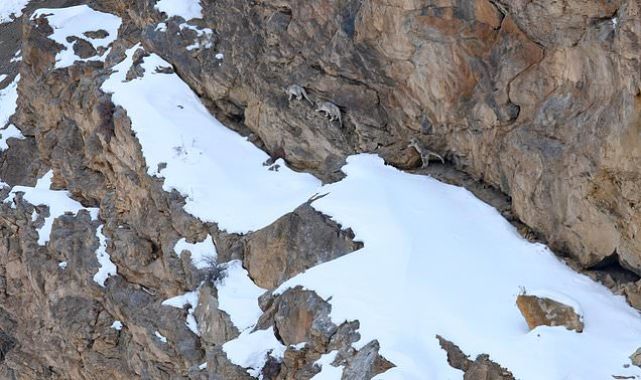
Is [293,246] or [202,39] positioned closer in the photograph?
[293,246]

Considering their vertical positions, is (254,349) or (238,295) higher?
(254,349)

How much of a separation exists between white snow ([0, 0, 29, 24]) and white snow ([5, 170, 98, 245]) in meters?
14.5

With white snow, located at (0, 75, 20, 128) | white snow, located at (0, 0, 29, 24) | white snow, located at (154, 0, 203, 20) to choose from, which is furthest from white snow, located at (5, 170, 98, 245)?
white snow, located at (0, 0, 29, 24)

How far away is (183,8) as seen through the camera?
21656mm

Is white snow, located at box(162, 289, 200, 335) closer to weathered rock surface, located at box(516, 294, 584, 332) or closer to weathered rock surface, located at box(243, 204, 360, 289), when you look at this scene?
weathered rock surface, located at box(243, 204, 360, 289)

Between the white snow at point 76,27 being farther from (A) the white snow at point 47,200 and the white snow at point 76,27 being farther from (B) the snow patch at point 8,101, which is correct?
(A) the white snow at point 47,200

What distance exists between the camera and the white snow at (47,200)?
2120 cm

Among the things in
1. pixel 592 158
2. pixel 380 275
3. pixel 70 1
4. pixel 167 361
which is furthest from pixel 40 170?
pixel 592 158

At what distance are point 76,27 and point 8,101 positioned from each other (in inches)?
138

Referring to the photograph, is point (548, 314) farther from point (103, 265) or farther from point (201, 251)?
point (103, 265)

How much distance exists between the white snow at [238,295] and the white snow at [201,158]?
878 mm

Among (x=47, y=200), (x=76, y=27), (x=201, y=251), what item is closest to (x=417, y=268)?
(x=201, y=251)

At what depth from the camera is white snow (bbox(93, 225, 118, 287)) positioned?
1948 cm

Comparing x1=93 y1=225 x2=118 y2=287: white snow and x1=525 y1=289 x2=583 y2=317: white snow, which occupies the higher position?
x1=525 y1=289 x2=583 y2=317: white snow
